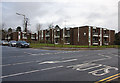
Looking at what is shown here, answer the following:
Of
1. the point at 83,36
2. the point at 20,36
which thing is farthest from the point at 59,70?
the point at 20,36

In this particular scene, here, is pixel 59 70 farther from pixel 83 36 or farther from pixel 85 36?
pixel 83 36

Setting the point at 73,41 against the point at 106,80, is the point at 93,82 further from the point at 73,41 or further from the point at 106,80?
the point at 73,41

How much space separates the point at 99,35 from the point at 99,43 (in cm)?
317

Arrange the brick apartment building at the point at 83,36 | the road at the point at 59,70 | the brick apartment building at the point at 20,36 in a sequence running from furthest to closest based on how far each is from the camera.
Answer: the brick apartment building at the point at 20,36
the brick apartment building at the point at 83,36
the road at the point at 59,70

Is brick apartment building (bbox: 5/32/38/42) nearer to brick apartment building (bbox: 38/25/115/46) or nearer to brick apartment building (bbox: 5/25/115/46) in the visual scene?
brick apartment building (bbox: 5/25/115/46)

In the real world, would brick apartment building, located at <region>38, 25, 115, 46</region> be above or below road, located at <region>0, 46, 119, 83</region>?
above

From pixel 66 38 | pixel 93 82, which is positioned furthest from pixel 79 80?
pixel 66 38

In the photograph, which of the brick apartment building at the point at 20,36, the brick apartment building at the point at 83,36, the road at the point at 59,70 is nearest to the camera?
the road at the point at 59,70

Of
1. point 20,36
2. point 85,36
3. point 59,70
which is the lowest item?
point 59,70

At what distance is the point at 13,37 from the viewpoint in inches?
2837

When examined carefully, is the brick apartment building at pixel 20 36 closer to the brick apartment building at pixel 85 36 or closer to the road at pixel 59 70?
the brick apartment building at pixel 85 36

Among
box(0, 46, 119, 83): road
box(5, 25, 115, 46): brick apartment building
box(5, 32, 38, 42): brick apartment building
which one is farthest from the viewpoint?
box(5, 32, 38, 42): brick apartment building

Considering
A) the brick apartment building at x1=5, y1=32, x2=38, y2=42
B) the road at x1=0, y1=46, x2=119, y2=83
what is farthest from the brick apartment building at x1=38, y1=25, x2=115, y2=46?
the road at x1=0, y1=46, x2=119, y2=83

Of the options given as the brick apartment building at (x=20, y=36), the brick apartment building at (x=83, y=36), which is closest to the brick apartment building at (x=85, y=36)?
the brick apartment building at (x=83, y=36)
